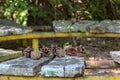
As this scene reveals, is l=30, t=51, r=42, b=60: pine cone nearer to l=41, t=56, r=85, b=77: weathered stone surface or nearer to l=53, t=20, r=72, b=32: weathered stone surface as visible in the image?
l=41, t=56, r=85, b=77: weathered stone surface

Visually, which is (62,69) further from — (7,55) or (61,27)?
(61,27)

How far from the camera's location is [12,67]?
1.53 meters

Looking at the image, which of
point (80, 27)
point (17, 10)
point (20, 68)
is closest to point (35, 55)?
point (20, 68)

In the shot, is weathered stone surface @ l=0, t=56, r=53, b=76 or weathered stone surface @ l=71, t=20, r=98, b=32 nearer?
weathered stone surface @ l=0, t=56, r=53, b=76

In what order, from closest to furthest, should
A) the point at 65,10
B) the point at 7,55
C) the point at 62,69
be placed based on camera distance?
the point at 62,69, the point at 7,55, the point at 65,10

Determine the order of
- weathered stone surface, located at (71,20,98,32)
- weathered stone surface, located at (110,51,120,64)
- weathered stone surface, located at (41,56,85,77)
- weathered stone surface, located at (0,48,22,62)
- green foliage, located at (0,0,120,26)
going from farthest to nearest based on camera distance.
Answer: green foliage, located at (0,0,120,26)
weathered stone surface, located at (71,20,98,32)
weathered stone surface, located at (0,48,22,62)
weathered stone surface, located at (110,51,120,64)
weathered stone surface, located at (41,56,85,77)

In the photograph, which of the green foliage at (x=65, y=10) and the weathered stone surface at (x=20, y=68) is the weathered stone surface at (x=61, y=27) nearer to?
the green foliage at (x=65, y=10)

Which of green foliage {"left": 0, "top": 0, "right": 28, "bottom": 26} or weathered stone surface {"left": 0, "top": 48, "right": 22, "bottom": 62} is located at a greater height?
weathered stone surface {"left": 0, "top": 48, "right": 22, "bottom": 62}

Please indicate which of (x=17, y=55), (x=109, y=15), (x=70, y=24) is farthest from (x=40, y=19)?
(x=17, y=55)

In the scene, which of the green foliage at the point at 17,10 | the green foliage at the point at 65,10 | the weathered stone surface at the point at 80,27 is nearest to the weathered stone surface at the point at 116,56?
the weathered stone surface at the point at 80,27

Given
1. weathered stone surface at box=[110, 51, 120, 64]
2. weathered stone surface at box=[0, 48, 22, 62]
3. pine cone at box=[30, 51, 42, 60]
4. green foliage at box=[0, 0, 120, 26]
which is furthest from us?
green foliage at box=[0, 0, 120, 26]

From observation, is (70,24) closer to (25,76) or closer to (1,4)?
(1,4)

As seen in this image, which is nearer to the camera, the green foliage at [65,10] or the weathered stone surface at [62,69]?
the weathered stone surface at [62,69]

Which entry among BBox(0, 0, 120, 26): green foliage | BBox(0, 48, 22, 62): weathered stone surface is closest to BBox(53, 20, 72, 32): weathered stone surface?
BBox(0, 0, 120, 26): green foliage
